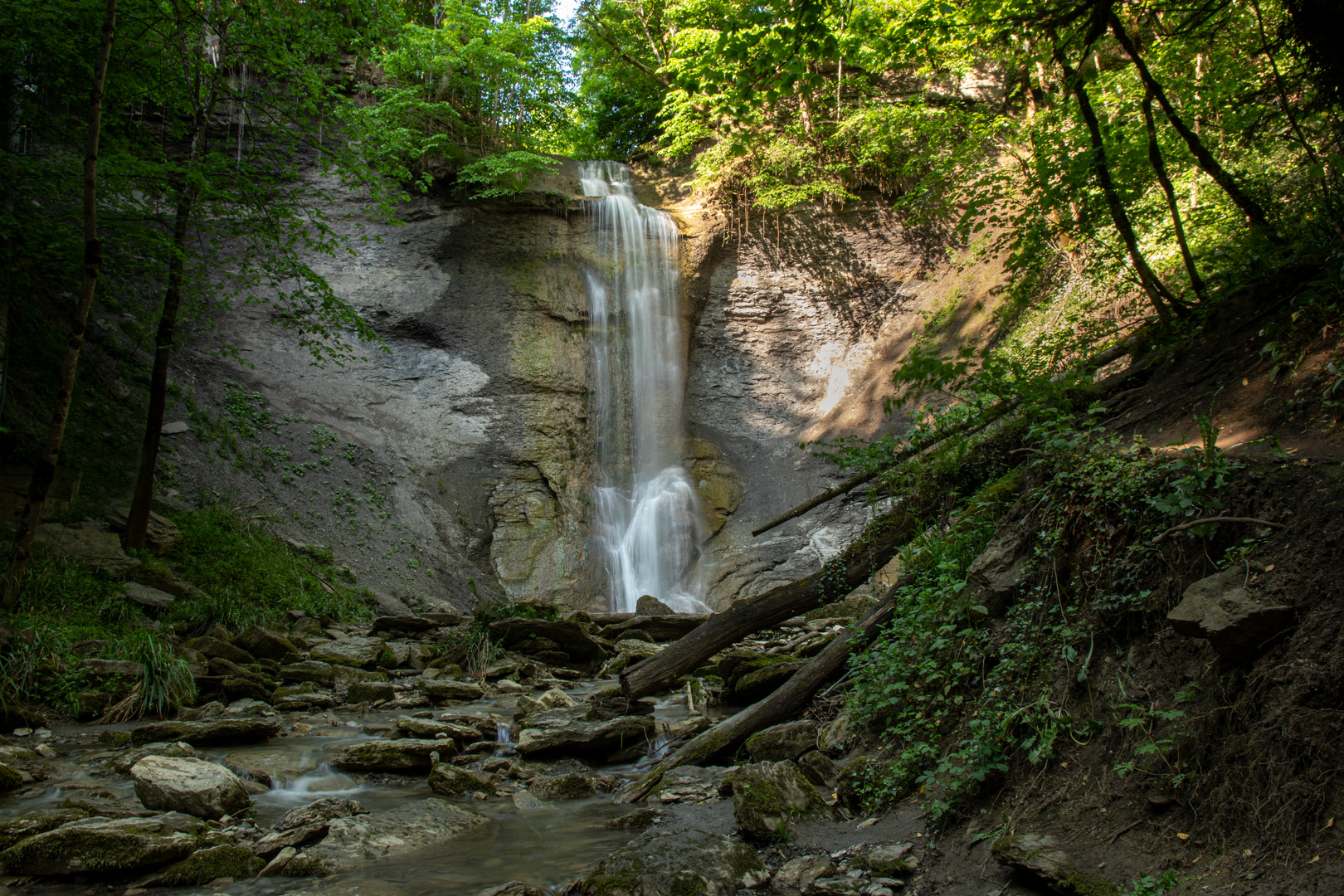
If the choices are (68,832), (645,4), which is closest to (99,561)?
(68,832)

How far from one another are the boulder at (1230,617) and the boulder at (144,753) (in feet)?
19.2

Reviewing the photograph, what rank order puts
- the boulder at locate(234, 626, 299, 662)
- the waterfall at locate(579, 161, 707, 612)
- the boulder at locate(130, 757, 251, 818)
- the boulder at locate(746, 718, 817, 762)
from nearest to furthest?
the boulder at locate(130, 757, 251, 818), the boulder at locate(746, 718, 817, 762), the boulder at locate(234, 626, 299, 662), the waterfall at locate(579, 161, 707, 612)

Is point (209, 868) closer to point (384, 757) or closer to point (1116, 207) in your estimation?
point (384, 757)

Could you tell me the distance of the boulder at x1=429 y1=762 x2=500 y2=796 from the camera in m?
5.10

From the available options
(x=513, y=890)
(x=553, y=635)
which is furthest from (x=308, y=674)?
(x=513, y=890)

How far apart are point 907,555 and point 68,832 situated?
498cm

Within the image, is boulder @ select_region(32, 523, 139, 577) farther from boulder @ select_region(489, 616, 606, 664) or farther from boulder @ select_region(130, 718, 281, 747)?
boulder @ select_region(489, 616, 606, 664)

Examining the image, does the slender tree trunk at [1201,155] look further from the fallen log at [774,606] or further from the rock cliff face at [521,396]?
the rock cliff face at [521,396]

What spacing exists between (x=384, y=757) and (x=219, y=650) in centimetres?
347

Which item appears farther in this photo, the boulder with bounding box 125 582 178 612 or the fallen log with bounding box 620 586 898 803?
the boulder with bounding box 125 582 178 612

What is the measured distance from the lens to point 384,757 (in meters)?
5.47

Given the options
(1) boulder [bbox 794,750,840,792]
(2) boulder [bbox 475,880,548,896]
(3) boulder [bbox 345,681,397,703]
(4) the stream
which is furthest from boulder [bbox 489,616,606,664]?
(2) boulder [bbox 475,880,548,896]

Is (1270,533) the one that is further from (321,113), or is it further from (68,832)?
(321,113)

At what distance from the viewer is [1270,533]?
2855mm
